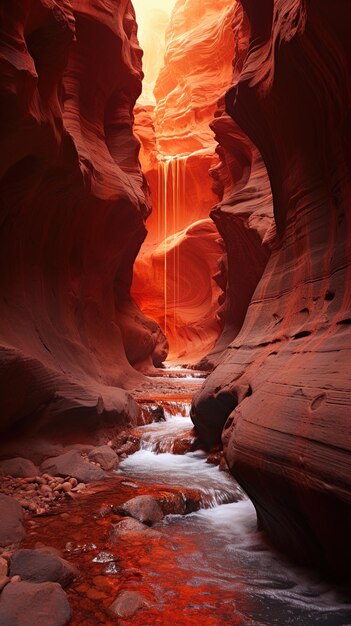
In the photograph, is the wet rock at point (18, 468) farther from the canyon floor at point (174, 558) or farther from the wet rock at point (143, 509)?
the wet rock at point (143, 509)

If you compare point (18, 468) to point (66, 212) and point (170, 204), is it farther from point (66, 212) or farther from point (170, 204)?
point (170, 204)

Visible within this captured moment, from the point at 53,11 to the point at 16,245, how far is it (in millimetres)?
3844

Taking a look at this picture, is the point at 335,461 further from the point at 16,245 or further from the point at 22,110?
the point at 16,245

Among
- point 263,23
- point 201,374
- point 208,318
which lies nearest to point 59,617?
point 263,23

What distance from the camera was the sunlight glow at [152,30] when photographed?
5916 cm

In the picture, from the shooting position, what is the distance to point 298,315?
5668mm

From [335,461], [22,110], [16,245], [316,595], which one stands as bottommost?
[316,595]

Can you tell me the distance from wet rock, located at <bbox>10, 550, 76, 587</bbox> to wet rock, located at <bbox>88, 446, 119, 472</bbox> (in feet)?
11.3

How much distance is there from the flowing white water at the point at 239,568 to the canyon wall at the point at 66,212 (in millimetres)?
2182

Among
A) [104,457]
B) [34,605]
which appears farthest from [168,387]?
[34,605]

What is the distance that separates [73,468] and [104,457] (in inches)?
34.6

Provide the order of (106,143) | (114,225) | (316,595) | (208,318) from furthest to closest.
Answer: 1. (208,318)
2. (106,143)
3. (114,225)
4. (316,595)

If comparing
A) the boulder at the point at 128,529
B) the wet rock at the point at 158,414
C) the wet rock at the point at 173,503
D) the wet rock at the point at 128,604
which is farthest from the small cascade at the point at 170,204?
the wet rock at the point at 128,604

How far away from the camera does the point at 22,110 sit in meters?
5.97
